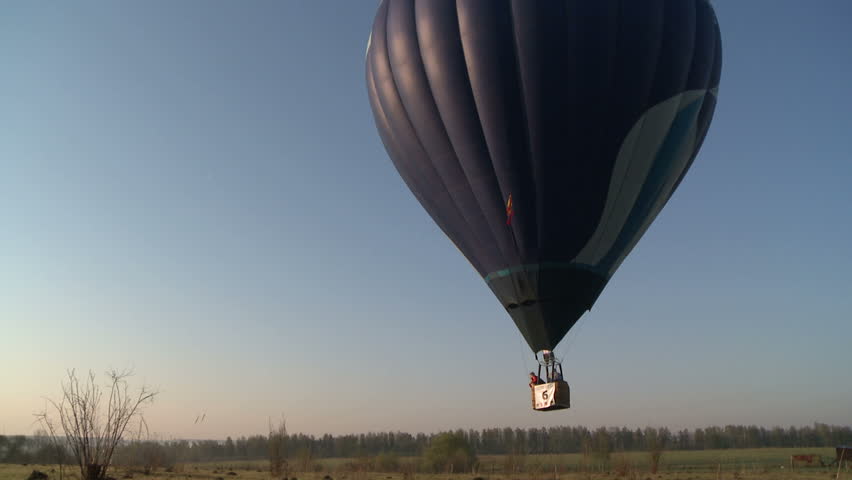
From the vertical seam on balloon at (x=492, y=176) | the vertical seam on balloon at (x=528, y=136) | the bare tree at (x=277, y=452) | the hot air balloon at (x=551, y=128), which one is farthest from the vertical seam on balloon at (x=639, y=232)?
the bare tree at (x=277, y=452)

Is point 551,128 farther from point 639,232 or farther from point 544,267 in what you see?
point 639,232

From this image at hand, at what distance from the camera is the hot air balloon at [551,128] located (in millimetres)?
14414

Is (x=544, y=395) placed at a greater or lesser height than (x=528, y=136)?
lesser

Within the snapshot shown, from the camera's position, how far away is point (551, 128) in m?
14.4

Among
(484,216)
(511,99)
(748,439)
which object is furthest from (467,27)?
(748,439)

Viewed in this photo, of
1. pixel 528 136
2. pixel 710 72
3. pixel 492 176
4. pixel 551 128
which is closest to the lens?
pixel 551 128

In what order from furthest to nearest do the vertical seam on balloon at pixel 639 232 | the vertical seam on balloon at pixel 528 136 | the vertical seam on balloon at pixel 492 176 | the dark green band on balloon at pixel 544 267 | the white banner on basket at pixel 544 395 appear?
1. the vertical seam on balloon at pixel 639 232
2. the vertical seam on balloon at pixel 492 176
3. the vertical seam on balloon at pixel 528 136
4. the dark green band on balloon at pixel 544 267
5. the white banner on basket at pixel 544 395

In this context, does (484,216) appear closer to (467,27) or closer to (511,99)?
(511,99)

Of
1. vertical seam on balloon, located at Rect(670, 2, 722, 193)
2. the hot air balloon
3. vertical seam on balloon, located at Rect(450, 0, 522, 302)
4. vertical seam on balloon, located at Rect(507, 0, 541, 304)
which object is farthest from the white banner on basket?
vertical seam on balloon, located at Rect(670, 2, 722, 193)

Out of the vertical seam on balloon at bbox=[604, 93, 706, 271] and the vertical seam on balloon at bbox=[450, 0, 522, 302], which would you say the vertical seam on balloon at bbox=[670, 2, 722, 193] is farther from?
the vertical seam on balloon at bbox=[450, 0, 522, 302]

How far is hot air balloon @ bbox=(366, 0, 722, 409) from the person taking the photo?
14414mm

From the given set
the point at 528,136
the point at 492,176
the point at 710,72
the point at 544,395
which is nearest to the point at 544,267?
the point at 492,176

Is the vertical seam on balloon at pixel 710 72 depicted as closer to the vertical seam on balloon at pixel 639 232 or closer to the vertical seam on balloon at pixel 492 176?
the vertical seam on balloon at pixel 639 232

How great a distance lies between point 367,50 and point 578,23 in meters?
6.85
